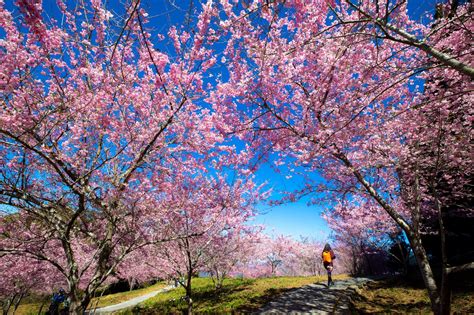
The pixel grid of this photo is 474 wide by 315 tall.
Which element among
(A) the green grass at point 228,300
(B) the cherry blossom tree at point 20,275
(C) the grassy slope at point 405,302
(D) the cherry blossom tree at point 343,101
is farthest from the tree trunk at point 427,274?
(B) the cherry blossom tree at point 20,275

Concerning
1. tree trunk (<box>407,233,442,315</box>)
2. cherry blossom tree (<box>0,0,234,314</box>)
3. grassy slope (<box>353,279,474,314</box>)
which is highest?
cherry blossom tree (<box>0,0,234,314</box>)

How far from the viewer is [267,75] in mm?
5922

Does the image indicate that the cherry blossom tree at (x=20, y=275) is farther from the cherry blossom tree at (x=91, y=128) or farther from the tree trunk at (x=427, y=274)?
the tree trunk at (x=427, y=274)

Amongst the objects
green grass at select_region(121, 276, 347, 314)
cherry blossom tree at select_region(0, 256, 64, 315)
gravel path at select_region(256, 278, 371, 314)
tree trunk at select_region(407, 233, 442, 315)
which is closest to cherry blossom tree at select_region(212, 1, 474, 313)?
tree trunk at select_region(407, 233, 442, 315)

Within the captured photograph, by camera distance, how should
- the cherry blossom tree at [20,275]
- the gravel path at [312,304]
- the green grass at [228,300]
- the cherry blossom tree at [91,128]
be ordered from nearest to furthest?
the cherry blossom tree at [91,128]
the gravel path at [312,304]
the green grass at [228,300]
the cherry blossom tree at [20,275]

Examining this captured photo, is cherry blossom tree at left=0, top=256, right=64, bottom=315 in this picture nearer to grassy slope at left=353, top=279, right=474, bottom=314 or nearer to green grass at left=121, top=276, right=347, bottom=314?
green grass at left=121, top=276, right=347, bottom=314

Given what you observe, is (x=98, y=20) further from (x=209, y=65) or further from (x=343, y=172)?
(x=343, y=172)

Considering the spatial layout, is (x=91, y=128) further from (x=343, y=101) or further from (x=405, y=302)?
(x=405, y=302)

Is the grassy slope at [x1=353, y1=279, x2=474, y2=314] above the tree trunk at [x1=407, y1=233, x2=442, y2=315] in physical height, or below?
below

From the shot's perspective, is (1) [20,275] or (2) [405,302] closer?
(2) [405,302]

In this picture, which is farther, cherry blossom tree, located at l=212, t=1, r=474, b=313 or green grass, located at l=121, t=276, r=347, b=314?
green grass, located at l=121, t=276, r=347, b=314

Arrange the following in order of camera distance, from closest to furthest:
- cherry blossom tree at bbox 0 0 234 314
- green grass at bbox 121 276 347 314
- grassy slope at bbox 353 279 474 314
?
cherry blossom tree at bbox 0 0 234 314
grassy slope at bbox 353 279 474 314
green grass at bbox 121 276 347 314

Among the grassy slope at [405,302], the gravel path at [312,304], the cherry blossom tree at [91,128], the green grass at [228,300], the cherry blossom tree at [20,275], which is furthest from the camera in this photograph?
the cherry blossom tree at [20,275]

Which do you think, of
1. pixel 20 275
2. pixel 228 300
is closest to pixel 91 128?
pixel 228 300
